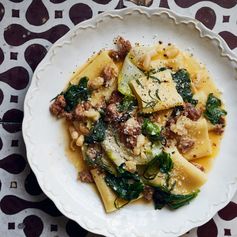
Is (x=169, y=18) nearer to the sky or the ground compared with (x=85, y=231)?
nearer to the sky

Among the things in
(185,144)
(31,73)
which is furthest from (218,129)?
(31,73)

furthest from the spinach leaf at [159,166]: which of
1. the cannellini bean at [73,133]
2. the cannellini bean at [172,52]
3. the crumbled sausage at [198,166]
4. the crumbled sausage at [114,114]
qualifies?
the cannellini bean at [172,52]

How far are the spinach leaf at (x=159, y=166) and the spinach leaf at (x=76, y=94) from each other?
0.45 meters

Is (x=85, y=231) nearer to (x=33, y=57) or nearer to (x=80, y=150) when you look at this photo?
(x=80, y=150)

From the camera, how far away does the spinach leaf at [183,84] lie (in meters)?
2.48

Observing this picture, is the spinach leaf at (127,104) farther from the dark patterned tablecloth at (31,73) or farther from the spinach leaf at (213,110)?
the dark patterned tablecloth at (31,73)

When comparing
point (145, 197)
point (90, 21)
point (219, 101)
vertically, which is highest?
point (90, 21)

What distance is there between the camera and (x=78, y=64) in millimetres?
2525

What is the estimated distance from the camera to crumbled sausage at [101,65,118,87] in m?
2.44

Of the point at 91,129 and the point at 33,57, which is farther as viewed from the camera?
the point at 33,57

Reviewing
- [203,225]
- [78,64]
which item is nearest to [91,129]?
[78,64]

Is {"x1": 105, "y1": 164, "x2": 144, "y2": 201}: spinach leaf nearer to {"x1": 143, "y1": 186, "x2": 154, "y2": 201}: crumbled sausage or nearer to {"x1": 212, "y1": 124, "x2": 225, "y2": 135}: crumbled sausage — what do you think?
{"x1": 143, "y1": 186, "x2": 154, "y2": 201}: crumbled sausage

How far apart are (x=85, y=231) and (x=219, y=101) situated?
932 mm

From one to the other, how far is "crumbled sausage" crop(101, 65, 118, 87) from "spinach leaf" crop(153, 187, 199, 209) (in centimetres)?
57
